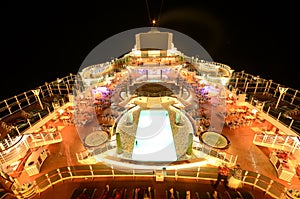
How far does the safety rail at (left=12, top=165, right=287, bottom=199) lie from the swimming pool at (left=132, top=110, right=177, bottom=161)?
5.30ft

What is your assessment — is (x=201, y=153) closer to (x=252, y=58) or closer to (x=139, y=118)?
(x=139, y=118)

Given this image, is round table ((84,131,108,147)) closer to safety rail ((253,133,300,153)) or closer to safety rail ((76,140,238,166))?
safety rail ((76,140,238,166))

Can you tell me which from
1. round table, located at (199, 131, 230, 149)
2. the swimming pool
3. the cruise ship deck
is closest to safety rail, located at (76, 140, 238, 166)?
the cruise ship deck

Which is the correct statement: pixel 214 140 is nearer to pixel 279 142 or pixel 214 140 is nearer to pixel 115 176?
pixel 279 142

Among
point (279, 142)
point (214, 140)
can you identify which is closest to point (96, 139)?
point (214, 140)

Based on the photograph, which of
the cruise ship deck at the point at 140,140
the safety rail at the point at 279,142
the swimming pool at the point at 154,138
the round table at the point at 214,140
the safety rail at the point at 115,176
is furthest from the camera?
the swimming pool at the point at 154,138

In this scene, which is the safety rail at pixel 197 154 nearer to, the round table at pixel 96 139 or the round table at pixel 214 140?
the round table at pixel 214 140

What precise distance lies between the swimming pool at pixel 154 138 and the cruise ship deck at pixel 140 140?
0.61 feet

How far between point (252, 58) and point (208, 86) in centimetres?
5284

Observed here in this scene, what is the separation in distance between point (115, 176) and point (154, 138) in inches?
169

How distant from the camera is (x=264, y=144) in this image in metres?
11.3

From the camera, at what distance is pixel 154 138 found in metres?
12.9

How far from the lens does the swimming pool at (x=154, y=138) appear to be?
11.3 metres

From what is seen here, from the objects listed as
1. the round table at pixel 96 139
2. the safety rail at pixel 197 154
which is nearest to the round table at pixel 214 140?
the safety rail at pixel 197 154
